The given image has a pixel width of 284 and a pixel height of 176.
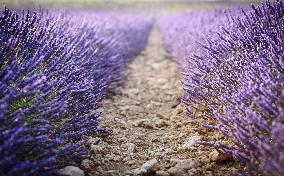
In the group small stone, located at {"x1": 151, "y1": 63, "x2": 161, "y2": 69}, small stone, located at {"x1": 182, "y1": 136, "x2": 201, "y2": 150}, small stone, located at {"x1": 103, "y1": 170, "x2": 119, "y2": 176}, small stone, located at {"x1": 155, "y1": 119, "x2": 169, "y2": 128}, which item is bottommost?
small stone, located at {"x1": 103, "y1": 170, "x2": 119, "y2": 176}

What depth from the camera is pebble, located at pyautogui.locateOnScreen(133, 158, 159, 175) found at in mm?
2205

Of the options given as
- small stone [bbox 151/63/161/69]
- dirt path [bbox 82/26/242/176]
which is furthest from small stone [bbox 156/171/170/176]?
small stone [bbox 151/63/161/69]

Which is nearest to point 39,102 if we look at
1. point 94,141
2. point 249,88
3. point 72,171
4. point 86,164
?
point 72,171

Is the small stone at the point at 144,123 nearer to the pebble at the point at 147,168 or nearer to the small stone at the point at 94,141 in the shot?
the small stone at the point at 94,141

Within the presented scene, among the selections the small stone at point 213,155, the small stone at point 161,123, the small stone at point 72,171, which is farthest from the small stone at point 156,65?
the small stone at point 72,171

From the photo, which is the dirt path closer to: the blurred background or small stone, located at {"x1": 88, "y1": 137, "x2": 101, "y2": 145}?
small stone, located at {"x1": 88, "y1": 137, "x2": 101, "y2": 145}

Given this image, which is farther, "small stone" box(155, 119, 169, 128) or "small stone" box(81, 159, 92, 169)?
"small stone" box(155, 119, 169, 128)

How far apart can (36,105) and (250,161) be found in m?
1.09

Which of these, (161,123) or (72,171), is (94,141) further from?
(161,123)

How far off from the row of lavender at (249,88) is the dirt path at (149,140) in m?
0.20

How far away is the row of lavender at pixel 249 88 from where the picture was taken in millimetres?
1718

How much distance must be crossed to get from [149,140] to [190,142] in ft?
1.14

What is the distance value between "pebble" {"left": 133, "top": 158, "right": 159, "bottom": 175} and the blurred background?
70.2 inches

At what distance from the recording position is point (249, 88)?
6.44ft
